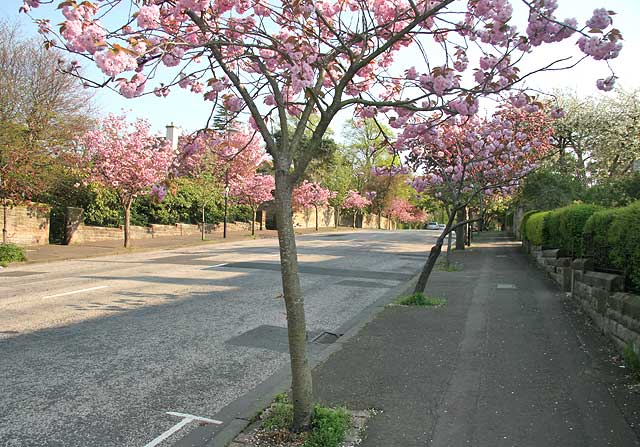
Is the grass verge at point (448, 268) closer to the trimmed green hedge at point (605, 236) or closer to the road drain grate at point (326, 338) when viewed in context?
the trimmed green hedge at point (605, 236)

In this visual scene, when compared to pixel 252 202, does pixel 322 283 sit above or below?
below

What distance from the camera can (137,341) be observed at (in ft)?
25.7

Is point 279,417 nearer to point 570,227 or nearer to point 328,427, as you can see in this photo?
point 328,427

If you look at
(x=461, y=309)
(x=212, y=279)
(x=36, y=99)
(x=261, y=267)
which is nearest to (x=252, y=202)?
(x=36, y=99)

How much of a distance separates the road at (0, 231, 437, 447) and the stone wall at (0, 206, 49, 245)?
7223 millimetres

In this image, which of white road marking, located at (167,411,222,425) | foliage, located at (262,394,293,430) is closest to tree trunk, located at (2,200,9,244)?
white road marking, located at (167,411,222,425)

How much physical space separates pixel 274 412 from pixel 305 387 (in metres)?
0.58

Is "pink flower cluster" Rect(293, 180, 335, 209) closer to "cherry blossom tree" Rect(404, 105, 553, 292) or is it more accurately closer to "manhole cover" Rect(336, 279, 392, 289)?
"cherry blossom tree" Rect(404, 105, 553, 292)

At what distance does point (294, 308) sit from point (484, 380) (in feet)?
8.69

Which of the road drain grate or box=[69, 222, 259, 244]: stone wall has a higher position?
box=[69, 222, 259, 244]: stone wall

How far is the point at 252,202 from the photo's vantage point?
3775 cm

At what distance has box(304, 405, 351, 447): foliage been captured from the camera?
412cm

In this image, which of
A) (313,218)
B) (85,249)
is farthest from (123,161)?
(313,218)

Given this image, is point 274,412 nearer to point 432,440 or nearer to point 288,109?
point 432,440
